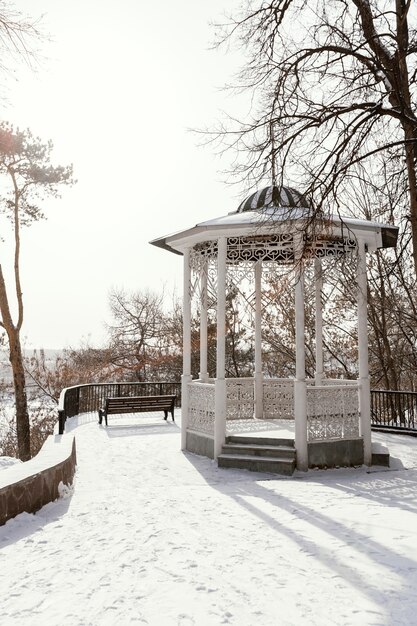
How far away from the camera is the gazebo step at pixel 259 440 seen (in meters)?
8.48

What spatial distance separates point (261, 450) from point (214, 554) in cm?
422

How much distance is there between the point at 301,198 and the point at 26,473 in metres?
4.98

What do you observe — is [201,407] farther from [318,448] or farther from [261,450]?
[318,448]

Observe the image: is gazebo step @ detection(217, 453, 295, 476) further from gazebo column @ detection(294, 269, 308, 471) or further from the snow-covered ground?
the snow-covered ground

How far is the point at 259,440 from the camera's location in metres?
8.63

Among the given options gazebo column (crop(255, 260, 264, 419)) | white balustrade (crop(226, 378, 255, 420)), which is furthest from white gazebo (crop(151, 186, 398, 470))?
white balustrade (crop(226, 378, 255, 420))

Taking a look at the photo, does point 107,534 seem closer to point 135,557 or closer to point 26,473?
point 135,557

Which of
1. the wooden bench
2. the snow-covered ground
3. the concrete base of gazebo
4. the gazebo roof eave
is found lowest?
the snow-covered ground

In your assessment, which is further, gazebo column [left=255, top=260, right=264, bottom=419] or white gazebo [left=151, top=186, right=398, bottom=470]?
gazebo column [left=255, top=260, right=264, bottom=419]

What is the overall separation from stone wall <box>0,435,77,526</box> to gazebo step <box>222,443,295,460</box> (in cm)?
289

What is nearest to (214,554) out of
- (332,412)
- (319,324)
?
(332,412)

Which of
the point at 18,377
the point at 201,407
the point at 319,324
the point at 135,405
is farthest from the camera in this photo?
the point at 18,377

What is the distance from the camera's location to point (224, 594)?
3.45 m

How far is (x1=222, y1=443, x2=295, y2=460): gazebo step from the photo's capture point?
823 cm
